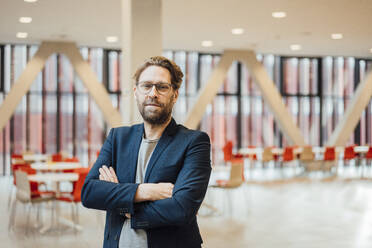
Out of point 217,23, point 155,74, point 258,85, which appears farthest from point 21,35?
point 155,74

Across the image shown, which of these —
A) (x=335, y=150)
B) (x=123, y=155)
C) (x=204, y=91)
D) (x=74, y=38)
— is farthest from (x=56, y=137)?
(x=123, y=155)

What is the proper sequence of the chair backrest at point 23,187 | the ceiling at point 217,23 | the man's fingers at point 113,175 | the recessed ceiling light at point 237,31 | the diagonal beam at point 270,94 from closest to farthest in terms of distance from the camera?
the man's fingers at point 113,175, the chair backrest at point 23,187, the ceiling at point 217,23, the recessed ceiling light at point 237,31, the diagonal beam at point 270,94

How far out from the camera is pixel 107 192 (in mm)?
2256

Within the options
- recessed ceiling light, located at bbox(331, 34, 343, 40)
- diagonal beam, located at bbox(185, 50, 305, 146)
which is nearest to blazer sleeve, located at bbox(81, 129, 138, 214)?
recessed ceiling light, located at bbox(331, 34, 343, 40)

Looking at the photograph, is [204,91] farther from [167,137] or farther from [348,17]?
[167,137]

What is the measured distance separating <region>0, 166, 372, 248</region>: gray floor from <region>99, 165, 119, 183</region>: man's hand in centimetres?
427

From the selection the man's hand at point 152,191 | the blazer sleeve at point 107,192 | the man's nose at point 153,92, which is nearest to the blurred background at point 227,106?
the blazer sleeve at point 107,192

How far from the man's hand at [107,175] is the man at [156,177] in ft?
0.05

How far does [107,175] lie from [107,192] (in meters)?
0.14

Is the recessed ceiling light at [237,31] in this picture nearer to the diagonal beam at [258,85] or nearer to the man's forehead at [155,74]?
the diagonal beam at [258,85]

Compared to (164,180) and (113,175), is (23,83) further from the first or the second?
(164,180)

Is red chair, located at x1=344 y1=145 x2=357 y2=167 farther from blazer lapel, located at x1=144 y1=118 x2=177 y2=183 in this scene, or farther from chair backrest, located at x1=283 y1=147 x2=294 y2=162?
blazer lapel, located at x1=144 y1=118 x2=177 y2=183

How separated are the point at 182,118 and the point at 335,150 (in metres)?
5.32

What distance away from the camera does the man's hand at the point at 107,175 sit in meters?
2.36
